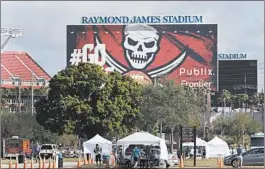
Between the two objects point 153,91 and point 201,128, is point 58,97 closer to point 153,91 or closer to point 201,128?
point 153,91

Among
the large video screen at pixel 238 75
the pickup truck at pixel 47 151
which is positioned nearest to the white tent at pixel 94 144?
the pickup truck at pixel 47 151

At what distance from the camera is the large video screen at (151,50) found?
493ft

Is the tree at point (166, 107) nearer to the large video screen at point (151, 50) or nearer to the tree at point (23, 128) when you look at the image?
the tree at point (23, 128)

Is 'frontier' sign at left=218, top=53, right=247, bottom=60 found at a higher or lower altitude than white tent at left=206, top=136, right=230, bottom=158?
higher

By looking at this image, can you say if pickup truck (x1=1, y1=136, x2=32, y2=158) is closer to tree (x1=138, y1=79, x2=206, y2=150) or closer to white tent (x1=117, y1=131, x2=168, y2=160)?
tree (x1=138, y1=79, x2=206, y2=150)

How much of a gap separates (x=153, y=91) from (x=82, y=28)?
236ft

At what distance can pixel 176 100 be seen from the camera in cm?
7769

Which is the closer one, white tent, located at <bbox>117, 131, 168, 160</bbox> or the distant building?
white tent, located at <bbox>117, 131, 168, 160</bbox>

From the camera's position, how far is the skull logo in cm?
15212

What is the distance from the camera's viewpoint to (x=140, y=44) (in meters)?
153

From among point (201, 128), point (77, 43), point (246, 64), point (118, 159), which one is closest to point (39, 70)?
point (77, 43)

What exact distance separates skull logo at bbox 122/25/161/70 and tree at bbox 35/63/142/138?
71.4m

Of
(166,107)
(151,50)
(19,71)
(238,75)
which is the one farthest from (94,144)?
(19,71)

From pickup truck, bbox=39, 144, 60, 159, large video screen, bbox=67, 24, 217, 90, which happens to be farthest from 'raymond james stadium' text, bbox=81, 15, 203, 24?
pickup truck, bbox=39, 144, 60, 159
